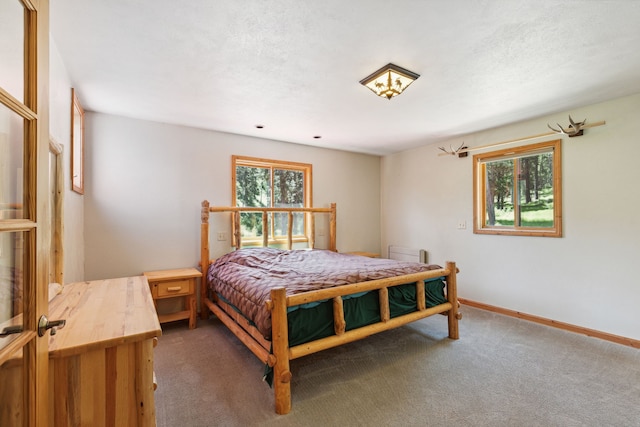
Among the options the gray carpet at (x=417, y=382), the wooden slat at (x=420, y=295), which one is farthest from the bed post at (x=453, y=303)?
the wooden slat at (x=420, y=295)

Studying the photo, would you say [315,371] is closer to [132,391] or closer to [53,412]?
[132,391]

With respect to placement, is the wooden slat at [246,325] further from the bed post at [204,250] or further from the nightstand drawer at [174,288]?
the bed post at [204,250]

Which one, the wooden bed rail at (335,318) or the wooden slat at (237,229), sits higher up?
the wooden slat at (237,229)

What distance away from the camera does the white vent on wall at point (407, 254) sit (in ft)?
15.1

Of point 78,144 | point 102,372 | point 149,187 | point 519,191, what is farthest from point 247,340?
point 519,191

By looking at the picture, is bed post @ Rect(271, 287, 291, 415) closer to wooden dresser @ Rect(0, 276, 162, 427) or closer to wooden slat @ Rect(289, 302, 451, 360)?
wooden slat @ Rect(289, 302, 451, 360)

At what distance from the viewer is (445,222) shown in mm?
4293

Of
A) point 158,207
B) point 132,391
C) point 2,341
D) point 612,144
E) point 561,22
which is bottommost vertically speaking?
point 132,391

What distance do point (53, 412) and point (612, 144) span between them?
4472 millimetres

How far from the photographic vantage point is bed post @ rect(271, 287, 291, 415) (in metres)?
1.80

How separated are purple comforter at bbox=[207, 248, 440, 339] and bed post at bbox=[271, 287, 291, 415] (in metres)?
0.10

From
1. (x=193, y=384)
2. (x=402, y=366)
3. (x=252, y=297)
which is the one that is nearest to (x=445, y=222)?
(x=402, y=366)

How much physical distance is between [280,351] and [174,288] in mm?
1837

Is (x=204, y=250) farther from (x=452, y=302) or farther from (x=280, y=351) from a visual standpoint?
(x=452, y=302)
